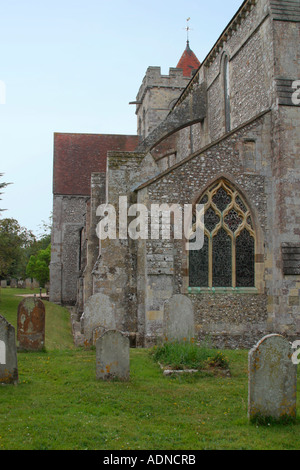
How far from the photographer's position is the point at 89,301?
10.6m

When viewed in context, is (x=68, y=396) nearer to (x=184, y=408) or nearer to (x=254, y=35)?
(x=184, y=408)

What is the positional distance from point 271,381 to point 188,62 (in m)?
34.5

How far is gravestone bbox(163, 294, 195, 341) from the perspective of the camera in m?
9.66

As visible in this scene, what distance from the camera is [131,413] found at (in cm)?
599

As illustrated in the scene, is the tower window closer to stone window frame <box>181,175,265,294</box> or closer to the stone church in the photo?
the stone church

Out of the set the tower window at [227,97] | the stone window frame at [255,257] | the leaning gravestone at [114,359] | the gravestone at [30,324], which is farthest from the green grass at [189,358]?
the tower window at [227,97]

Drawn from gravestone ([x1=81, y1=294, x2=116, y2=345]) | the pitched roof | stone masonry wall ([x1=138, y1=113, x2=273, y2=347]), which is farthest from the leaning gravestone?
the pitched roof

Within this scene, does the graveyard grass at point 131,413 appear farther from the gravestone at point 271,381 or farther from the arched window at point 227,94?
the arched window at point 227,94

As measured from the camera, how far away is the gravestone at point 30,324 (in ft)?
32.6

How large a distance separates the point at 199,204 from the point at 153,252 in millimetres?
1860

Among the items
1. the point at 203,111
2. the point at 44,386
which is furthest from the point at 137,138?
the point at 44,386

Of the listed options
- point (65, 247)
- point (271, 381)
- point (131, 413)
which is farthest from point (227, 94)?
point (65, 247)

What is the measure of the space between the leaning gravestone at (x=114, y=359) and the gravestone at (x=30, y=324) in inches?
114
